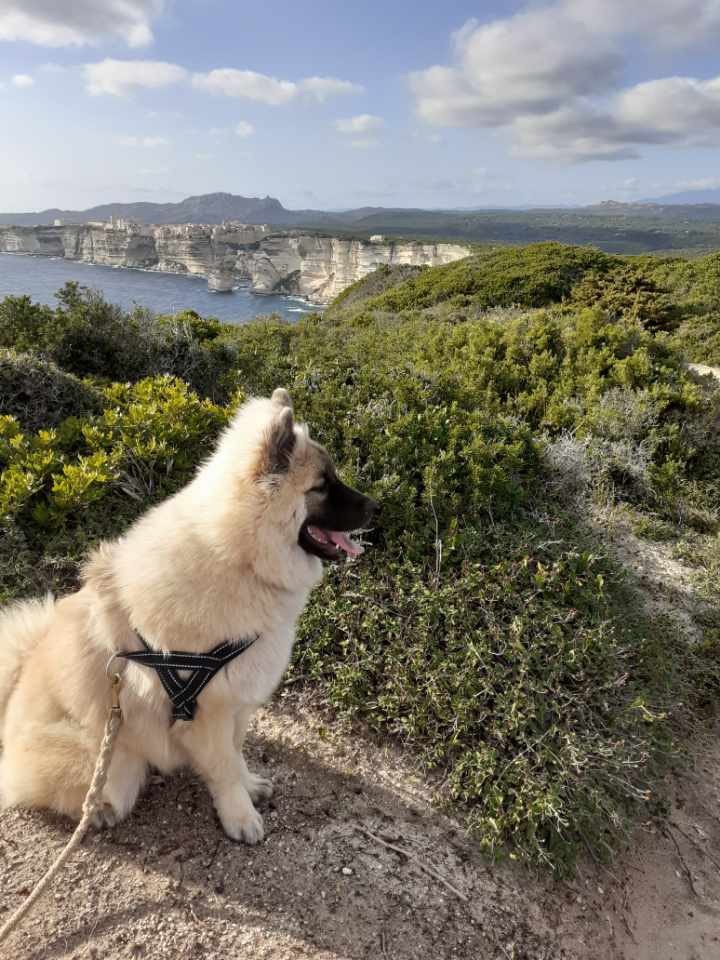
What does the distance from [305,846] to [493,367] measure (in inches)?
265

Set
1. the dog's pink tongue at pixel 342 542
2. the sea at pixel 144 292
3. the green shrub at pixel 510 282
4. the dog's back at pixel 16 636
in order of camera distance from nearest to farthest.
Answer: the dog's pink tongue at pixel 342 542
the dog's back at pixel 16 636
the green shrub at pixel 510 282
the sea at pixel 144 292

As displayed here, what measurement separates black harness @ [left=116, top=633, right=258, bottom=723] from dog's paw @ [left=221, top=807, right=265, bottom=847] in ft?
2.73

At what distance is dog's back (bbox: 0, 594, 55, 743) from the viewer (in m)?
2.53

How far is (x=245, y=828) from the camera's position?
100 inches

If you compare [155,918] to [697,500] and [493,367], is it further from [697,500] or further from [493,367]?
[493,367]

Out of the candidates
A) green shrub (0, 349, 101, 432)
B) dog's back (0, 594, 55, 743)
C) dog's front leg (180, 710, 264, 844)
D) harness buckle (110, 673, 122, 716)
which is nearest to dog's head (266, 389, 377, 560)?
dog's front leg (180, 710, 264, 844)

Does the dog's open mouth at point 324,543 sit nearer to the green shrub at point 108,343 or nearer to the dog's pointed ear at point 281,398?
the dog's pointed ear at point 281,398

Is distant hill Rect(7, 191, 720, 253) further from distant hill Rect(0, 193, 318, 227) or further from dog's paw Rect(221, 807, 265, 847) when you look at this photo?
dog's paw Rect(221, 807, 265, 847)

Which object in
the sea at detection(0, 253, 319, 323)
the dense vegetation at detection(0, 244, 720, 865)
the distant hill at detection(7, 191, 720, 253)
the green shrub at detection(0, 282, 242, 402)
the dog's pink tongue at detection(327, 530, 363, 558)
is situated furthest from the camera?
the distant hill at detection(7, 191, 720, 253)

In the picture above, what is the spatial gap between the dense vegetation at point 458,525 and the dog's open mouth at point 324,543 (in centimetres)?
133

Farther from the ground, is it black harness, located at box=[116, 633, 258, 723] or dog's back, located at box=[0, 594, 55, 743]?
black harness, located at box=[116, 633, 258, 723]

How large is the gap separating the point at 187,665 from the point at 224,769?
2.08ft

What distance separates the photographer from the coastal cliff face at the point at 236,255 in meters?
74.1

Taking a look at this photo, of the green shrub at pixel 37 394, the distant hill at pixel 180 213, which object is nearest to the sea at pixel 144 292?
the green shrub at pixel 37 394
